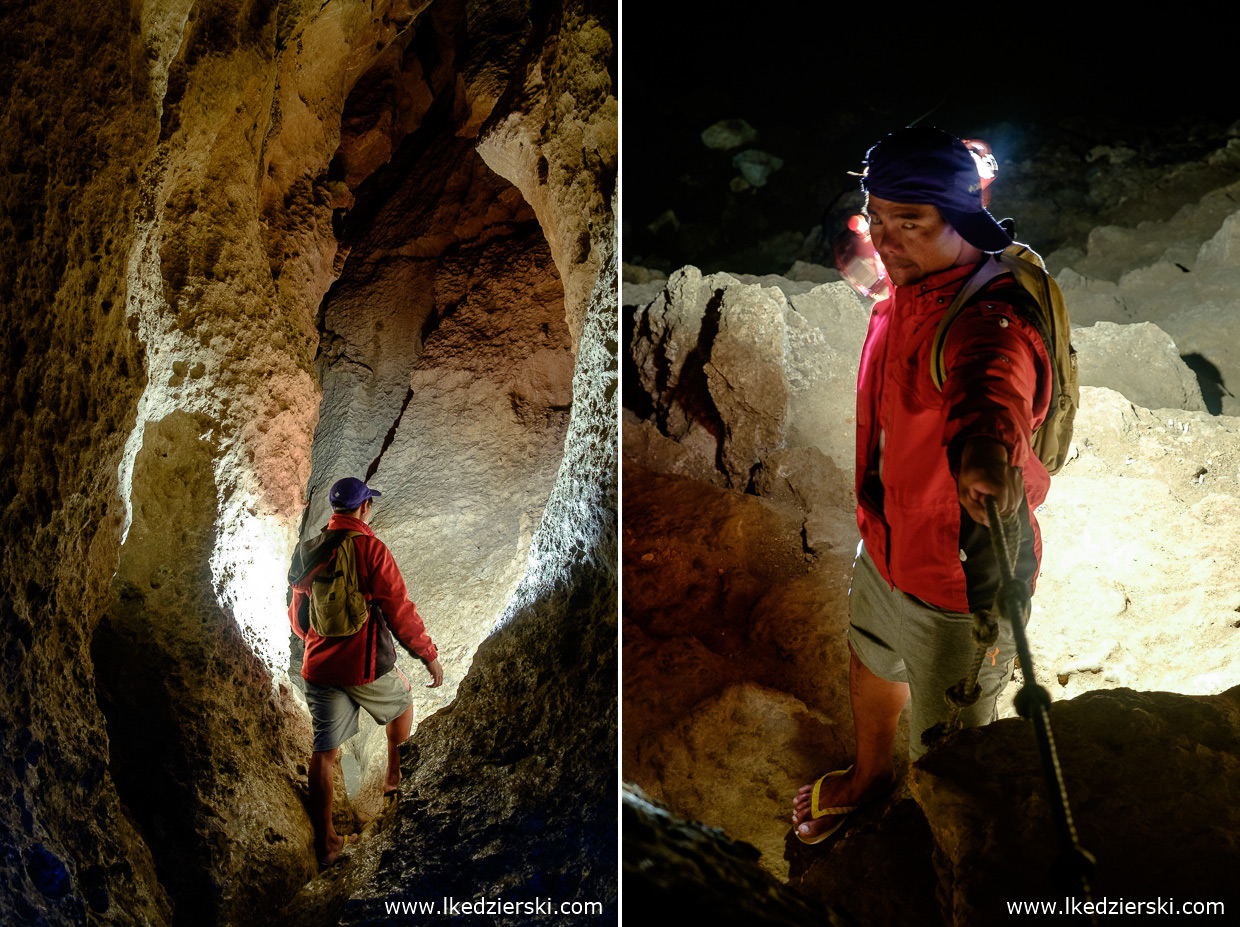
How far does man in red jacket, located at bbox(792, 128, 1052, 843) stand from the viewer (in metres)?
1.24

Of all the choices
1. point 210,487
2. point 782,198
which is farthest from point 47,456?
point 782,198

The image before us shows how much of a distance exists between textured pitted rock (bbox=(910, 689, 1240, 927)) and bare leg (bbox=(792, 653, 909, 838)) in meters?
0.43

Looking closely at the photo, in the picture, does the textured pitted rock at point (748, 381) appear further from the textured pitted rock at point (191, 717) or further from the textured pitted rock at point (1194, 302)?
the textured pitted rock at point (191, 717)

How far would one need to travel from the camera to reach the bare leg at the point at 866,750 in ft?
6.33

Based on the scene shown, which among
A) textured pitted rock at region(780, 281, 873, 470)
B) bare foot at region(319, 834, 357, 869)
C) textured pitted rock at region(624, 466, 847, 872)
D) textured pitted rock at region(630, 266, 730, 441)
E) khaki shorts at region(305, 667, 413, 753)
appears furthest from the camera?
textured pitted rock at region(630, 266, 730, 441)

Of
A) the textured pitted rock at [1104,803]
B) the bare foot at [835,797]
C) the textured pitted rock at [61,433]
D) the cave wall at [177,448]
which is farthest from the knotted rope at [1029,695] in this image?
the textured pitted rock at [61,433]

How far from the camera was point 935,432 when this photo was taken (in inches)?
57.2

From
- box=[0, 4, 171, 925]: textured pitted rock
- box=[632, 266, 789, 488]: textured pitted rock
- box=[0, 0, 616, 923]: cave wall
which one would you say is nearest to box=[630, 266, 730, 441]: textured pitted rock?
box=[632, 266, 789, 488]: textured pitted rock

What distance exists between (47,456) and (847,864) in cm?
214

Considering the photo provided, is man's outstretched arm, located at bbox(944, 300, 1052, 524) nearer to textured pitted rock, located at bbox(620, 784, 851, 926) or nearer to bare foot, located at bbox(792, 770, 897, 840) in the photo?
textured pitted rock, located at bbox(620, 784, 851, 926)

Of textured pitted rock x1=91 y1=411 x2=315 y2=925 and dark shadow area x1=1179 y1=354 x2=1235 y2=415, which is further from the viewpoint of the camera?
dark shadow area x1=1179 y1=354 x2=1235 y2=415

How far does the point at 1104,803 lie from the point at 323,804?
2.77 metres

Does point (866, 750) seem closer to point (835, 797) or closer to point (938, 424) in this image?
point (835, 797)

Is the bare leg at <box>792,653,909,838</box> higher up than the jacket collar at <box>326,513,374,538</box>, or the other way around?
the jacket collar at <box>326,513,374,538</box>
